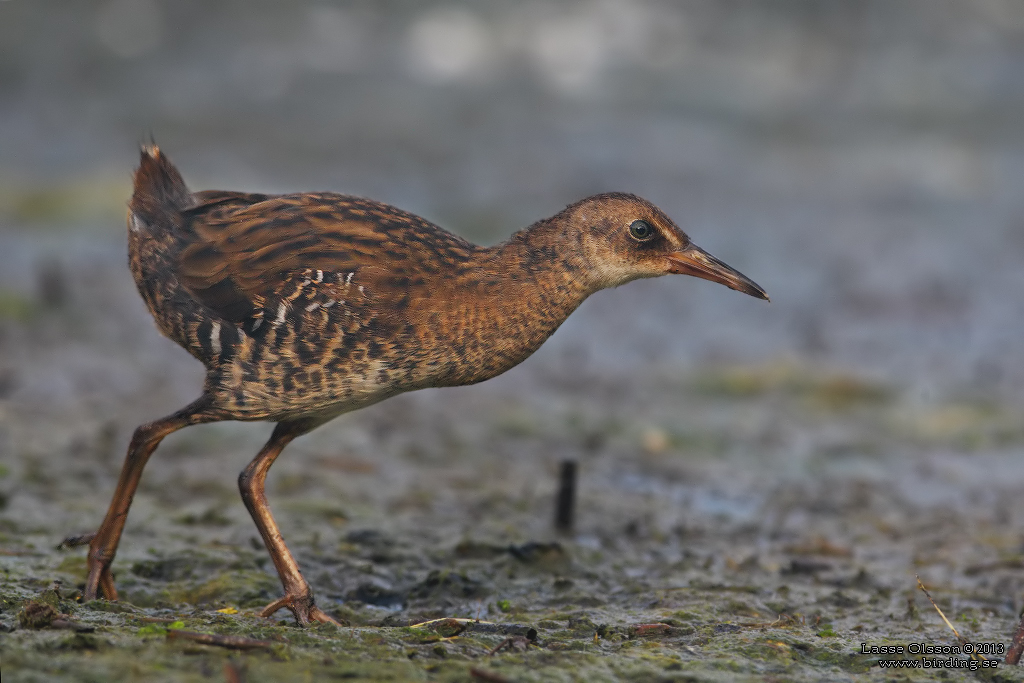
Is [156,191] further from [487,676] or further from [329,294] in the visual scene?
[487,676]

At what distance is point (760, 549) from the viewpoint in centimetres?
553

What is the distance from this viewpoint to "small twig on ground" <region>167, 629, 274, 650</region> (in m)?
3.29

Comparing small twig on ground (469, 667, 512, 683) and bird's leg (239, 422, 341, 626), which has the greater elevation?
bird's leg (239, 422, 341, 626)

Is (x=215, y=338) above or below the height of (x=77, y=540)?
above

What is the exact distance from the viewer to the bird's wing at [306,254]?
164 inches

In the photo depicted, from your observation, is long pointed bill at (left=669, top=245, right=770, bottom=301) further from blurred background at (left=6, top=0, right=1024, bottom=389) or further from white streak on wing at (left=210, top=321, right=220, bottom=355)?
blurred background at (left=6, top=0, right=1024, bottom=389)

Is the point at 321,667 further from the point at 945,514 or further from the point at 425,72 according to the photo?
the point at 425,72

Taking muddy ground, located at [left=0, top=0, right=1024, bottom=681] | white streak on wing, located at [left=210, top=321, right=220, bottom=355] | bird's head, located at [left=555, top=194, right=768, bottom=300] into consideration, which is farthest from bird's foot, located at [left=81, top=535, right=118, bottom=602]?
bird's head, located at [left=555, top=194, right=768, bottom=300]

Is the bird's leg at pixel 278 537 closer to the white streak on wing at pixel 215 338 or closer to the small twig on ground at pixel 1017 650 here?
the white streak on wing at pixel 215 338

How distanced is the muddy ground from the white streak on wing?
91cm

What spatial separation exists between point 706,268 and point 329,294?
4.70ft

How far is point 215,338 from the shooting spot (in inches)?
167

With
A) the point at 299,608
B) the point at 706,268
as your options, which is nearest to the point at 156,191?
the point at 299,608

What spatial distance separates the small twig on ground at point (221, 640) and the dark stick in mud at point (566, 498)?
2.39 metres
